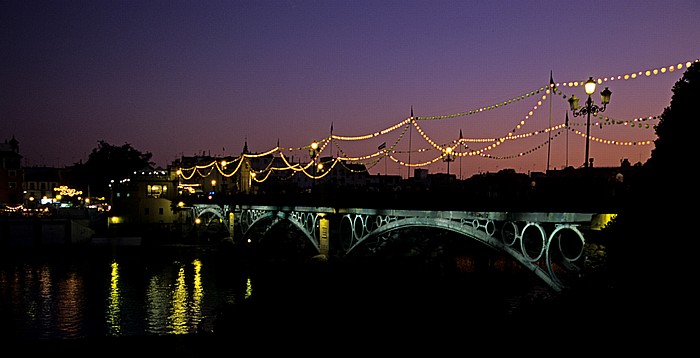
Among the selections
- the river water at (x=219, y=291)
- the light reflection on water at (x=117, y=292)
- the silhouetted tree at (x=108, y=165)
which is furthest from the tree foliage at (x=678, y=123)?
the silhouetted tree at (x=108, y=165)

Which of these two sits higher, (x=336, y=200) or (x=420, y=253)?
(x=336, y=200)

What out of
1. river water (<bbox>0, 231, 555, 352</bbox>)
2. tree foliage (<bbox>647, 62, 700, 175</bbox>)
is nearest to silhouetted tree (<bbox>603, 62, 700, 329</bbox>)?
tree foliage (<bbox>647, 62, 700, 175</bbox>)

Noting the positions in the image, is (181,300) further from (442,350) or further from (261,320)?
(442,350)

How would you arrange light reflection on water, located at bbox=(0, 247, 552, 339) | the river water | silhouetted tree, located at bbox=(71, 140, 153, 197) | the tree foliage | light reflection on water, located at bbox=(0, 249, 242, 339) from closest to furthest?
the tree foliage
the river water
light reflection on water, located at bbox=(0, 247, 552, 339)
light reflection on water, located at bbox=(0, 249, 242, 339)
silhouetted tree, located at bbox=(71, 140, 153, 197)

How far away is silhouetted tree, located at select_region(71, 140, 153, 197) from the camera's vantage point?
128250 millimetres

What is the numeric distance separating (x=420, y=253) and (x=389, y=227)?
11378mm

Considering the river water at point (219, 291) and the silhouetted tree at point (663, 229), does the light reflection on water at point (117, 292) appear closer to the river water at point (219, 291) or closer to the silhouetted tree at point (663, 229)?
the river water at point (219, 291)

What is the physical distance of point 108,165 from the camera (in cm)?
12850

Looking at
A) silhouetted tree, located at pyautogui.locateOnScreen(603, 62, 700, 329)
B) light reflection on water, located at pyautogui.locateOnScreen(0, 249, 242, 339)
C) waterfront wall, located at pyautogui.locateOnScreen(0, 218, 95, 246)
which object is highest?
silhouetted tree, located at pyautogui.locateOnScreen(603, 62, 700, 329)

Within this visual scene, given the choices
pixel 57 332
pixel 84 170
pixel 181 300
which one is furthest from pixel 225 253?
pixel 84 170

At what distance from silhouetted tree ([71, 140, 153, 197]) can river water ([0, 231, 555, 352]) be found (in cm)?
5458

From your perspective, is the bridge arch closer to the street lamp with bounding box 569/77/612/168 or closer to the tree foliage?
the street lamp with bounding box 569/77/612/168

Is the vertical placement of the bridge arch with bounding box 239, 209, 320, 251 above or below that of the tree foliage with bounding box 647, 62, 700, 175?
below

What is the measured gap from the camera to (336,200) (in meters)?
42.6
